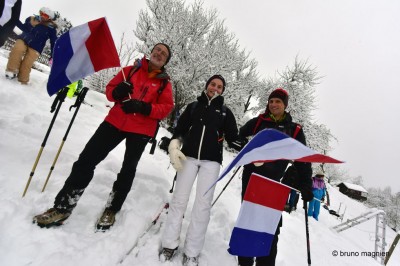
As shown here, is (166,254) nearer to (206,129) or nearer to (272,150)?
(206,129)

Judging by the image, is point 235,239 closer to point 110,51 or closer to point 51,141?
point 110,51

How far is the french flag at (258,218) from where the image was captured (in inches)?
101

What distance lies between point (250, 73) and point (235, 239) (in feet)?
70.4

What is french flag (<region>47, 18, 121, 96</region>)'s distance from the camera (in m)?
3.19

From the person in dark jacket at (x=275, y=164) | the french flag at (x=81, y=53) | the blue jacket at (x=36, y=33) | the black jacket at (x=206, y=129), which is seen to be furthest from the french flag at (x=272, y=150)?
the blue jacket at (x=36, y=33)

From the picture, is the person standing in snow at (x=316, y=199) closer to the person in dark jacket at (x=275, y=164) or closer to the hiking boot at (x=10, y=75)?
the person in dark jacket at (x=275, y=164)

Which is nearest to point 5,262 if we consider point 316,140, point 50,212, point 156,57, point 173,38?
point 50,212

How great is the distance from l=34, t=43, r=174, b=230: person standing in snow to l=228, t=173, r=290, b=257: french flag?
146 cm

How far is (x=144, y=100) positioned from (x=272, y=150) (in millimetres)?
1736

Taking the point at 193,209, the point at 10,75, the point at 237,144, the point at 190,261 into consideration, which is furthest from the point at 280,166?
the point at 10,75

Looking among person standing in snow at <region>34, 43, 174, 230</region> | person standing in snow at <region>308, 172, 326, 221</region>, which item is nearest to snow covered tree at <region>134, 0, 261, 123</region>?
person standing in snow at <region>308, 172, 326, 221</region>

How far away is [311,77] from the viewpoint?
20578 mm

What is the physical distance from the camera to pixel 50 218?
8.44 ft

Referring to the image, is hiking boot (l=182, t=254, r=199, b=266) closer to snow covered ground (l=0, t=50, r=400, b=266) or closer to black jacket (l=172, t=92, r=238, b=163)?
snow covered ground (l=0, t=50, r=400, b=266)
